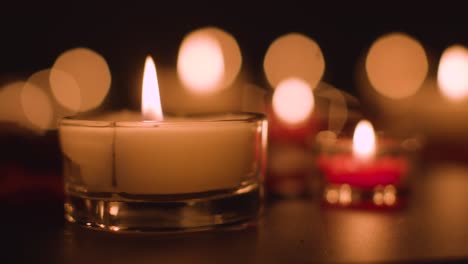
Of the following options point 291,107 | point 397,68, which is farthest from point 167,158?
point 397,68

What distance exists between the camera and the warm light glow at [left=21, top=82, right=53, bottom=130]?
555 centimetres

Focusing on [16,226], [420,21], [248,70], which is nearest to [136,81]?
[248,70]

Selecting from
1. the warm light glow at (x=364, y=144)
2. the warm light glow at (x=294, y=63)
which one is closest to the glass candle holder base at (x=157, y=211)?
the warm light glow at (x=364, y=144)

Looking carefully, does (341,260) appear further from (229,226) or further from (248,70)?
(248,70)

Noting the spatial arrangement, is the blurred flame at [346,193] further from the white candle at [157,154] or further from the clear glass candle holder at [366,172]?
the white candle at [157,154]

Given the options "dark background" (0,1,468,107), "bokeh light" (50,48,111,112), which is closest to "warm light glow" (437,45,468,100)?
"dark background" (0,1,468,107)

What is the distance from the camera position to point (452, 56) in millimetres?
2965

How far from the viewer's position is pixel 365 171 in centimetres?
95

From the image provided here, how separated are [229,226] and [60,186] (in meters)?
0.34

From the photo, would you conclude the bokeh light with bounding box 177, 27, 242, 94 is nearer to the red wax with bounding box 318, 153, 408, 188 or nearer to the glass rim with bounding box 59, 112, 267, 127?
the red wax with bounding box 318, 153, 408, 188

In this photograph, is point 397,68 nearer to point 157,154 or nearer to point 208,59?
point 208,59

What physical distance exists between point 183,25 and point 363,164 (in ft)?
3.47

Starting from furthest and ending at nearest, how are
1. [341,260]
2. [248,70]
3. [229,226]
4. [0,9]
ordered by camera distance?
[248,70]
[0,9]
[229,226]
[341,260]

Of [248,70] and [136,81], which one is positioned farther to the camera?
[248,70]
